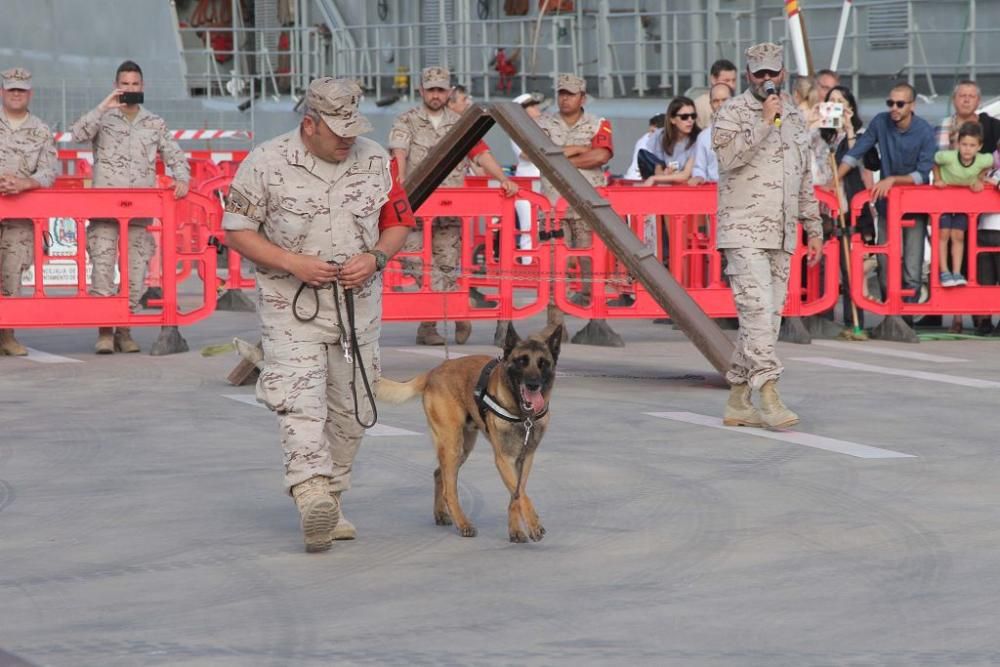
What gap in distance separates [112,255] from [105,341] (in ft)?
2.22

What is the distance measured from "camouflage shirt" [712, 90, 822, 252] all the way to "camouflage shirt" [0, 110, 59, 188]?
5.99 m

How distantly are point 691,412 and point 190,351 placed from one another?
4821 millimetres

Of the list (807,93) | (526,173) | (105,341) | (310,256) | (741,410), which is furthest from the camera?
(526,173)

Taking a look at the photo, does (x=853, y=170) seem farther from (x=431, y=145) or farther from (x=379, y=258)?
(x=379, y=258)

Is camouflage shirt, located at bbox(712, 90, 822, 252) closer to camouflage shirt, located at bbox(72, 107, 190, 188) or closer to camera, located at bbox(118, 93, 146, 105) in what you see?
camouflage shirt, located at bbox(72, 107, 190, 188)

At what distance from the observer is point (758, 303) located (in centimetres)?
1009

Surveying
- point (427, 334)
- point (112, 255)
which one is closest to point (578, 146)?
point (427, 334)

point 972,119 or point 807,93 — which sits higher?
point 807,93

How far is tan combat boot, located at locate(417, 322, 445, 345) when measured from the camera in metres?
14.7

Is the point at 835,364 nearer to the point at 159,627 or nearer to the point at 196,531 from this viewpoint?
the point at 196,531

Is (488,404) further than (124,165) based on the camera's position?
No

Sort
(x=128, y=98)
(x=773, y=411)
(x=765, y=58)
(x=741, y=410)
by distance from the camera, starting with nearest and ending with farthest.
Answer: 1. (x=765, y=58)
2. (x=773, y=411)
3. (x=741, y=410)
4. (x=128, y=98)

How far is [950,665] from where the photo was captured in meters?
5.54

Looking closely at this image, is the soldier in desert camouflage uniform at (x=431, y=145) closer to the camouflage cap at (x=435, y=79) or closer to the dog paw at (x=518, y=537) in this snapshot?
the camouflage cap at (x=435, y=79)
